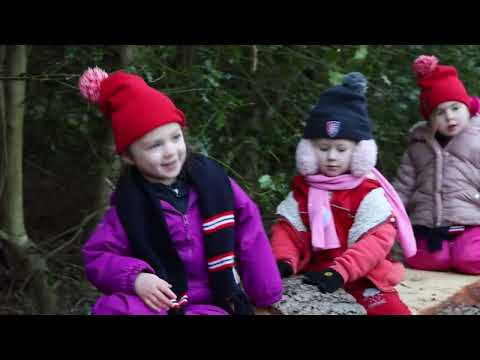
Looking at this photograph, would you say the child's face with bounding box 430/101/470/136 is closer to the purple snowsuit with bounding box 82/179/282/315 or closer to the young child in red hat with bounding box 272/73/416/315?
the young child in red hat with bounding box 272/73/416/315

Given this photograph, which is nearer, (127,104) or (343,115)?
(127,104)

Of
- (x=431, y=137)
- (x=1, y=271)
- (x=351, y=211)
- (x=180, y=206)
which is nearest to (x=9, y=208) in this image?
(x=1, y=271)

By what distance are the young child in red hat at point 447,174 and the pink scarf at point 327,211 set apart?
0.59m

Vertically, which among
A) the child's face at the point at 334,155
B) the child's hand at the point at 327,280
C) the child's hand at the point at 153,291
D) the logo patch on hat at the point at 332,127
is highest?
the logo patch on hat at the point at 332,127

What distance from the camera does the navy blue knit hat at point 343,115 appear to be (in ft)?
13.1

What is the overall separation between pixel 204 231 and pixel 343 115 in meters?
1.00

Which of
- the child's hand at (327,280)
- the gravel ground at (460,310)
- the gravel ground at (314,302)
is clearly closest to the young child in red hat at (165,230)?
the gravel ground at (314,302)

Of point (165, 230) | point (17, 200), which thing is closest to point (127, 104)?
point (165, 230)

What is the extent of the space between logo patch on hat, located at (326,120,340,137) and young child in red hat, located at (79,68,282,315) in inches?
26.4

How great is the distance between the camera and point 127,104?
3.42 metres

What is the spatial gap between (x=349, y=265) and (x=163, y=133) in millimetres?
1095

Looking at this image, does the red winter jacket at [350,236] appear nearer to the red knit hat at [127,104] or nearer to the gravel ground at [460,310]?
the gravel ground at [460,310]

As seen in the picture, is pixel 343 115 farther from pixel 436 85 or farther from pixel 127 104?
pixel 127 104

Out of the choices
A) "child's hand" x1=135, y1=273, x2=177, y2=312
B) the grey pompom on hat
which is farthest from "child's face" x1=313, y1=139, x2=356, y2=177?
"child's hand" x1=135, y1=273, x2=177, y2=312
